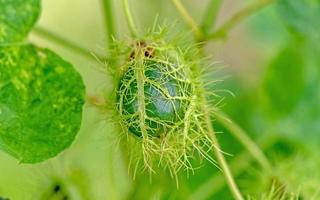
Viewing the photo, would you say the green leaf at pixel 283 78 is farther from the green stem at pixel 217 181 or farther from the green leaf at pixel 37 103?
the green leaf at pixel 37 103

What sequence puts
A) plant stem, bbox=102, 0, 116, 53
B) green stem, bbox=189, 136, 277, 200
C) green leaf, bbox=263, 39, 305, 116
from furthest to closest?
1. green leaf, bbox=263, 39, 305, 116
2. green stem, bbox=189, 136, 277, 200
3. plant stem, bbox=102, 0, 116, 53

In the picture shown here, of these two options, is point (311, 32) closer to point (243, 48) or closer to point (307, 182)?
point (307, 182)

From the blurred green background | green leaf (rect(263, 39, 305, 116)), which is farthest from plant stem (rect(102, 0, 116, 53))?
green leaf (rect(263, 39, 305, 116))

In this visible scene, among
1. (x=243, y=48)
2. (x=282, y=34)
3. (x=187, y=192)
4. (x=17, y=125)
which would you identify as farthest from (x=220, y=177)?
(x=243, y=48)

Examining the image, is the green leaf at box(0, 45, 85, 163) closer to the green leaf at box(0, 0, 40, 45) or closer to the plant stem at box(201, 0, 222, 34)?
the green leaf at box(0, 0, 40, 45)

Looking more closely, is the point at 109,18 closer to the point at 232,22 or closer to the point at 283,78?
the point at 232,22

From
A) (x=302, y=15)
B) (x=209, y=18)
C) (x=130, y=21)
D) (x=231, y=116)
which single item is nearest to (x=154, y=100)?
(x=130, y=21)
